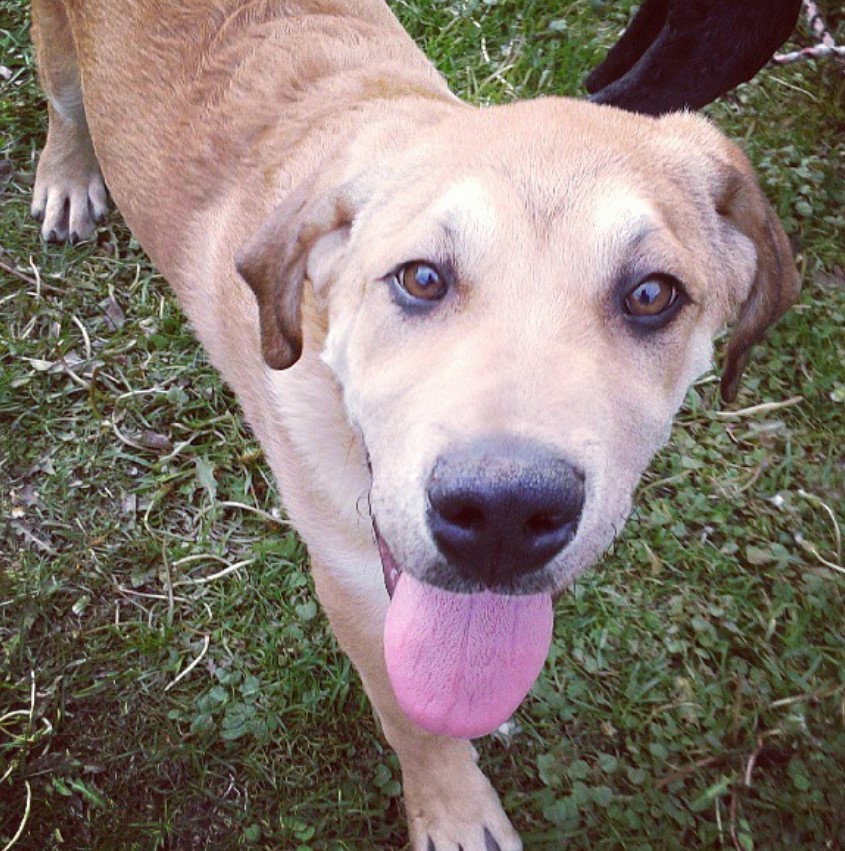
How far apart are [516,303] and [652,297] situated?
383 mm

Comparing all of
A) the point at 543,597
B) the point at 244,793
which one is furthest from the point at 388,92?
the point at 244,793

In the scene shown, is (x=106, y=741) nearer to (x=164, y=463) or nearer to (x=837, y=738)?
(x=164, y=463)

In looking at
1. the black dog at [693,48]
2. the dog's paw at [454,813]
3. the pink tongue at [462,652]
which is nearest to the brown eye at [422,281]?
the pink tongue at [462,652]

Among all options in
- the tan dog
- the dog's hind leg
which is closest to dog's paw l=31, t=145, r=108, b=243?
the dog's hind leg

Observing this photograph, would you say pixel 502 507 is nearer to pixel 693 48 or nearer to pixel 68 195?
pixel 693 48

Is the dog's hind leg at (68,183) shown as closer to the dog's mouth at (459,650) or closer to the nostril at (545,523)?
the dog's mouth at (459,650)

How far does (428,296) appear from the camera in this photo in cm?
223

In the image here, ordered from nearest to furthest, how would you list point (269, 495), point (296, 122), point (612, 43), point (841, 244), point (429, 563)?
point (429, 563), point (296, 122), point (269, 495), point (841, 244), point (612, 43)

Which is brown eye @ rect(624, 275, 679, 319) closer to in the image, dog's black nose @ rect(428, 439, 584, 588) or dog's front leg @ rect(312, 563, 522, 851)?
dog's black nose @ rect(428, 439, 584, 588)

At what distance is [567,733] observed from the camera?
3.69 m

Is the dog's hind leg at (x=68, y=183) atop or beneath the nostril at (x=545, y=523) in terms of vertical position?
beneath

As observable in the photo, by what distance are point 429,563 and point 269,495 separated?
7.60 ft

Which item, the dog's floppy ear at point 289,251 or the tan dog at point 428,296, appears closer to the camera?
the tan dog at point 428,296

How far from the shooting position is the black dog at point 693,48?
3.81 m
